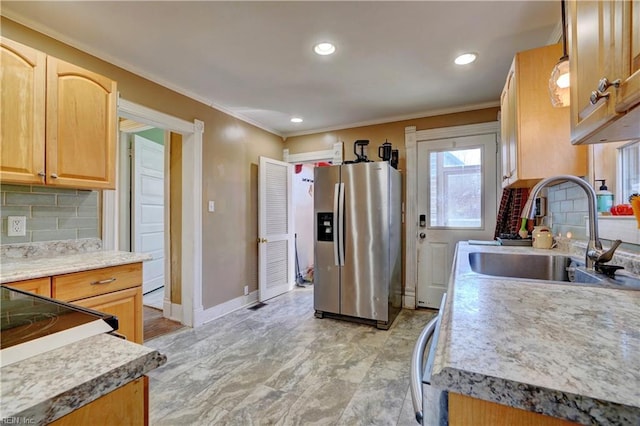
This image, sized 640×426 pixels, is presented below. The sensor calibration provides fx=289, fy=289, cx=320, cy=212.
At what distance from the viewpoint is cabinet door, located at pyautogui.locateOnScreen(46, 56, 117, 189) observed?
1680 millimetres

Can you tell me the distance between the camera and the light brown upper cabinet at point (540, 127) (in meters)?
1.67

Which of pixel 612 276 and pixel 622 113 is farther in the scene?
pixel 612 276

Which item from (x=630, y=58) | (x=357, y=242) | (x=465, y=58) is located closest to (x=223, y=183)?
(x=357, y=242)

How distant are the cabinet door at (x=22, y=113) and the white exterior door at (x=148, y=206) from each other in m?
2.36

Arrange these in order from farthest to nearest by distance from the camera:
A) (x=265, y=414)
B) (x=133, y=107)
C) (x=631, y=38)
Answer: (x=133, y=107), (x=265, y=414), (x=631, y=38)

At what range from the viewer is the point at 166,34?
Answer: 6.30ft

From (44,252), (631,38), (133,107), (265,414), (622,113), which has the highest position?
(133,107)

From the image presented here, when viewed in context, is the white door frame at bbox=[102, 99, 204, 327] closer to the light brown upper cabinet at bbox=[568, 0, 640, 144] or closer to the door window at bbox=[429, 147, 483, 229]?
the door window at bbox=[429, 147, 483, 229]

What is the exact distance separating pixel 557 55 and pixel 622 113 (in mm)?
1377

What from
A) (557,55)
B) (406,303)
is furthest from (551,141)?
(406,303)

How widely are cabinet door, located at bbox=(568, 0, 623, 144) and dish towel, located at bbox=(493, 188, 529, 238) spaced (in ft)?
6.42

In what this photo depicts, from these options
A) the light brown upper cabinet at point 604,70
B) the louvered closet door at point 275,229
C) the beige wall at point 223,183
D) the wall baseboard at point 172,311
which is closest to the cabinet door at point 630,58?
the light brown upper cabinet at point 604,70

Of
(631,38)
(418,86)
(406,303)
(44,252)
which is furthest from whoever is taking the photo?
(406,303)

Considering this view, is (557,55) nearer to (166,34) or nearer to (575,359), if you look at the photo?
(575,359)
